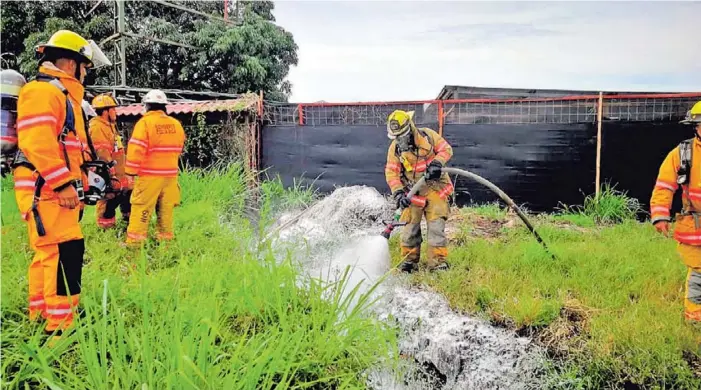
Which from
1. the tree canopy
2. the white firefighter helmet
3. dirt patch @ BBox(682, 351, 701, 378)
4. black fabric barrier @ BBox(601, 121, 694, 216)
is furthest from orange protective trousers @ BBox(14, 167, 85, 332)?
the tree canopy

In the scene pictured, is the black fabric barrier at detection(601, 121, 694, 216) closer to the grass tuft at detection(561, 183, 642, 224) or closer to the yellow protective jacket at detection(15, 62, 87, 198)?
the grass tuft at detection(561, 183, 642, 224)

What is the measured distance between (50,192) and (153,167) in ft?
6.90

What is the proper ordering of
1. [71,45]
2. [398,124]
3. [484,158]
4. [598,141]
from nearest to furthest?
[71,45]
[398,124]
[598,141]
[484,158]

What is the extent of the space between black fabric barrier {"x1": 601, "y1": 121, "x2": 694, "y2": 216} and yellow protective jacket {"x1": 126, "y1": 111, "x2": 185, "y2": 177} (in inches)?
246

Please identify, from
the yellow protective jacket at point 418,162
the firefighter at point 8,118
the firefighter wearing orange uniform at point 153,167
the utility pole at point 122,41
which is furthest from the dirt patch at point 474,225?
the utility pole at point 122,41

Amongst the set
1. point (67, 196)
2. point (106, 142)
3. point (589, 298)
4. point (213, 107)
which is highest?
point (213, 107)

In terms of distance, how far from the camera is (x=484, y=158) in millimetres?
7859

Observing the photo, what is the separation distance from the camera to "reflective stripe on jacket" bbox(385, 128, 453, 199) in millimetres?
4836


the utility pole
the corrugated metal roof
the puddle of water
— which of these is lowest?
the puddle of water

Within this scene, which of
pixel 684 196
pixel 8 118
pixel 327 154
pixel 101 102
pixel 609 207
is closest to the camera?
pixel 8 118

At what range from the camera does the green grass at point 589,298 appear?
120 inches

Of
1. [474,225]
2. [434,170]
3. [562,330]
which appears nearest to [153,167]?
[434,170]

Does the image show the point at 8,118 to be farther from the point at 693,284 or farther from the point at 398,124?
the point at 693,284

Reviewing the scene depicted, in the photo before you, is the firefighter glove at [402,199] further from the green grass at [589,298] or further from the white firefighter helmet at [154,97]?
the white firefighter helmet at [154,97]
